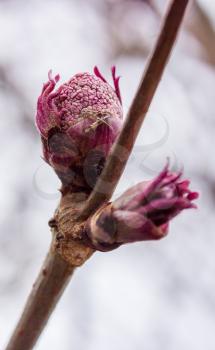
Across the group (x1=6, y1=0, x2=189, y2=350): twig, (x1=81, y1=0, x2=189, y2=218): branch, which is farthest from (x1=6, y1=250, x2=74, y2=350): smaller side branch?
(x1=81, y1=0, x2=189, y2=218): branch

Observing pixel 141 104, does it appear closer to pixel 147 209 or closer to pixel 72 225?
pixel 147 209

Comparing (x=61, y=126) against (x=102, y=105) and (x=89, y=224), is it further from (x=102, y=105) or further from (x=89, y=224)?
(x=89, y=224)

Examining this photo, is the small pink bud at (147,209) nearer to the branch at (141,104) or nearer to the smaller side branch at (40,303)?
the branch at (141,104)

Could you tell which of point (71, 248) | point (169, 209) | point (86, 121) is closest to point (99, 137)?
point (86, 121)

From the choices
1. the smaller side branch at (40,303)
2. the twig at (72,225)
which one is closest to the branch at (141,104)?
the twig at (72,225)

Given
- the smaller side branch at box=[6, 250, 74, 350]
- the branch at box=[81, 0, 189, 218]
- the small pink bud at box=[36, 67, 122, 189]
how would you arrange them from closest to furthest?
the branch at box=[81, 0, 189, 218] → the smaller side branch at box=[6, 250, 74, 350] → the small pink bud at box=[36, 67, 122, 189]

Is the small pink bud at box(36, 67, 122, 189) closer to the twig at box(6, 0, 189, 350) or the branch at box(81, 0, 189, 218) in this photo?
the twig at box(6, 0, 189, 350)

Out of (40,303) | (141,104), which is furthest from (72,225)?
(141,104)
